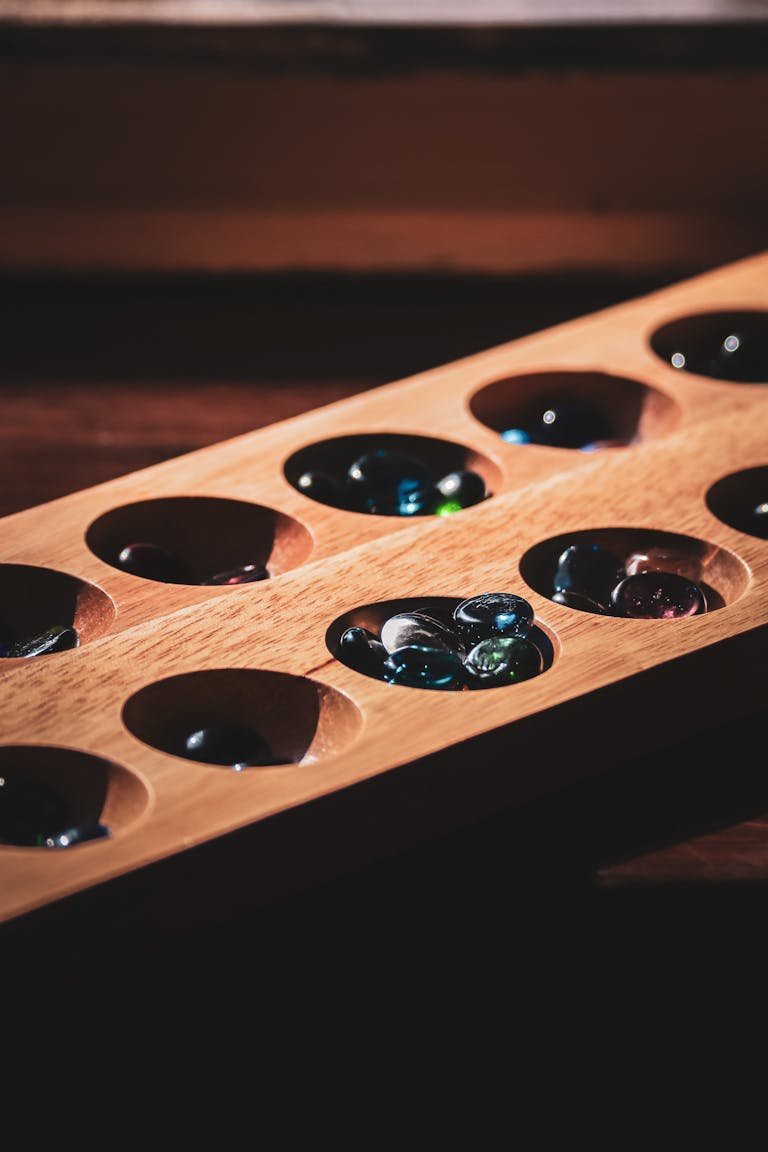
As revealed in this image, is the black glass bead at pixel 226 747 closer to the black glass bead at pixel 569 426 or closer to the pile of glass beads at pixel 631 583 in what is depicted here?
the pile of glass beads at pixel 631 583

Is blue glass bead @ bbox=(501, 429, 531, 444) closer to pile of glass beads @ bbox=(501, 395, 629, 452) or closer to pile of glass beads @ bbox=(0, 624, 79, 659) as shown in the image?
pile of glass beads @ bbox=(501, 395, 629, 452)

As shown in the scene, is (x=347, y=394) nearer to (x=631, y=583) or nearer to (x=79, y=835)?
(x=631, y=583)

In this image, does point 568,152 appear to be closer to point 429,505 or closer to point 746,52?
point 746,52

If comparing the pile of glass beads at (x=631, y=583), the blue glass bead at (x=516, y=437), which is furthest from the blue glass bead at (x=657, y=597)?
the blue glass bead at (x=516, y=437)

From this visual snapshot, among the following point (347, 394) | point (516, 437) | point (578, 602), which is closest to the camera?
point (578, 602)

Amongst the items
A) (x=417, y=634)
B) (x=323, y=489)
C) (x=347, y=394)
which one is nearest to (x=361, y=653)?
(x=417, y=634)

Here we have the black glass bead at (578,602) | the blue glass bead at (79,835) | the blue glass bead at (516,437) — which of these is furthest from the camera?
the blue glass bead at (516,437)

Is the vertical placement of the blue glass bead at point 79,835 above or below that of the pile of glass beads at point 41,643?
below
